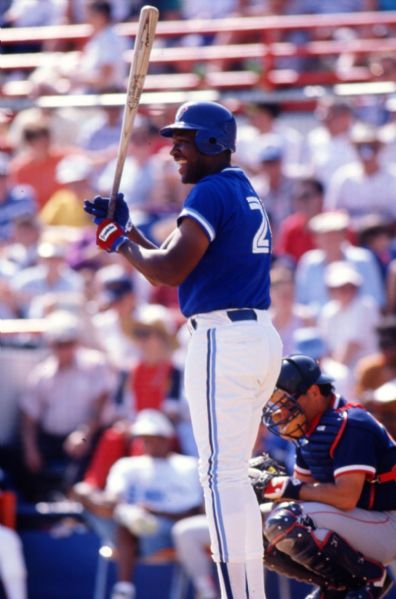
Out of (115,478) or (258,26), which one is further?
(258,26)

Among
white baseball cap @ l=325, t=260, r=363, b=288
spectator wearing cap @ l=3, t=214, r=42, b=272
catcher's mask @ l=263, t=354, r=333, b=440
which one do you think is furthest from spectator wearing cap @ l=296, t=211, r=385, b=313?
catcher's mask @ l=263, t=354, r=333, b=440

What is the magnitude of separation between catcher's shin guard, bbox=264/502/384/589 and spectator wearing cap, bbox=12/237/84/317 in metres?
4.92

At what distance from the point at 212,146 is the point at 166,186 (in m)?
5.37

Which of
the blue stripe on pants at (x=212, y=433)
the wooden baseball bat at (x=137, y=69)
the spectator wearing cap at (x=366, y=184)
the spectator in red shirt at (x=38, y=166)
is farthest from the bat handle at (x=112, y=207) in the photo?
the spectator in red shirt at (x=38, y=166)

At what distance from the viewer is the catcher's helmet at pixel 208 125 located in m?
5.32

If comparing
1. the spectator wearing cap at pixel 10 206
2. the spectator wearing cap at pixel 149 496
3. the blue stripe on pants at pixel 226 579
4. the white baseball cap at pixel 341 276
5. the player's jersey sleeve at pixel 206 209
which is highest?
the spectator wearing cap at pixel 10 206

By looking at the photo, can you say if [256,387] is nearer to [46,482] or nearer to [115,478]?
[115,478]

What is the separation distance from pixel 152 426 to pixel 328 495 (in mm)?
3230

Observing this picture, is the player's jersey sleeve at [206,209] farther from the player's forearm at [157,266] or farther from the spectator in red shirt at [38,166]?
the spectator in red shirt at [38,166]

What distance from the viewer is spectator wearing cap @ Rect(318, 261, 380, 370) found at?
30.1 ft

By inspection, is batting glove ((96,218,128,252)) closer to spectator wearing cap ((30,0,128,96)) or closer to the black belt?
the black belt

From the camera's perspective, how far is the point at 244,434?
17.4ft

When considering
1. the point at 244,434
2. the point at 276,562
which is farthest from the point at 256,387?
the point at 276,562

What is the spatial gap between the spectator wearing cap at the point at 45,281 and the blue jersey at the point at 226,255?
4.97 meters
